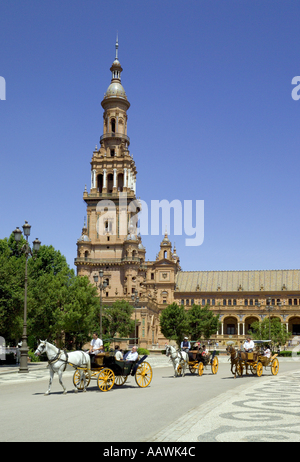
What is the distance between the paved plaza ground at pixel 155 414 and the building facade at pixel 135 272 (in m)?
68.9

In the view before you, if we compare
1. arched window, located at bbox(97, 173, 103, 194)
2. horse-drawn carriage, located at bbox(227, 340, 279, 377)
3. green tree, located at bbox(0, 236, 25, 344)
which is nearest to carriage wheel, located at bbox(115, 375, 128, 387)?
horse-drawn carriage, located at bbox(227, 340, 279, 377)

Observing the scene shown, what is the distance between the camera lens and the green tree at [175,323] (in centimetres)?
8256

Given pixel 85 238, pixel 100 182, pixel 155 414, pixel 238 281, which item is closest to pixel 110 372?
pixel 155 414

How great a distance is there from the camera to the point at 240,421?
11.7 m

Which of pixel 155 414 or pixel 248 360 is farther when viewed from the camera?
pixel 248 360

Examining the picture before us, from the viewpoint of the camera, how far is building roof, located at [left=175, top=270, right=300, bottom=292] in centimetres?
12075

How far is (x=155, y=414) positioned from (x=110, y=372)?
271 inches

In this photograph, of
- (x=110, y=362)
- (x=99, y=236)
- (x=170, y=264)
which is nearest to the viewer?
(x=110, y=362)

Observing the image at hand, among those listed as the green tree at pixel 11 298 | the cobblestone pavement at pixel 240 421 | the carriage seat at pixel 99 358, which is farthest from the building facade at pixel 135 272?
the cobblestone pavement at pixel 240 421

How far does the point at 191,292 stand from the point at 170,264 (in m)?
11.0

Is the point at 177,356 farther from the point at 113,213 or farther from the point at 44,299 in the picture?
the point at 113,213

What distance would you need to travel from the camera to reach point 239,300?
120 meters

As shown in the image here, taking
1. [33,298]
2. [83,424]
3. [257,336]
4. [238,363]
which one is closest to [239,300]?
[257,336]
